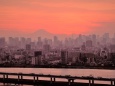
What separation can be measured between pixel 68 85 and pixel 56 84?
252 centimetres

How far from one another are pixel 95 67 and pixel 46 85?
132 meters

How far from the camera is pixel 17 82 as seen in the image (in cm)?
6425

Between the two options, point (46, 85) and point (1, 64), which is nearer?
point (46, 85)

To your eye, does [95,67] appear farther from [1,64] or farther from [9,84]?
[9,84]

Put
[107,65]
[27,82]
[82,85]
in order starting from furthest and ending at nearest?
1. [107,65]
2. [27,82]
3. [82,85]

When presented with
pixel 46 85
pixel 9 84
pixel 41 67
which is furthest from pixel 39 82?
pixel 41 67

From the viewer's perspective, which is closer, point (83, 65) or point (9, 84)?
point (9, 84)

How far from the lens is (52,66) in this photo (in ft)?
629

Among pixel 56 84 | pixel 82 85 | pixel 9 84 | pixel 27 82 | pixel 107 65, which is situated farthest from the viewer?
pixel 107 65

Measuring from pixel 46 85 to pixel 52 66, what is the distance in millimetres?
133090

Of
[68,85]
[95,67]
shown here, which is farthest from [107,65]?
[68,85]

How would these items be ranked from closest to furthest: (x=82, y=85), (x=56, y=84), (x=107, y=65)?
(x=82, y=85) → (x=56, y=84) → (x=107, y=65)

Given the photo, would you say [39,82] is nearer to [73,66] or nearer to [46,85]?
[46,85]

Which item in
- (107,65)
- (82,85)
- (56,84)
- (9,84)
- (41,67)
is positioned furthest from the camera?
(41,67)
